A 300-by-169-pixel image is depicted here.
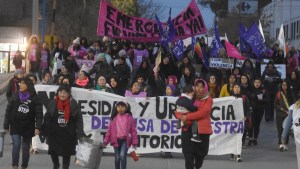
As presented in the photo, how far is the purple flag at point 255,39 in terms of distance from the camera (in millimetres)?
24219

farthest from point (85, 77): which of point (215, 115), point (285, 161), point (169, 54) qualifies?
point (169, 54)

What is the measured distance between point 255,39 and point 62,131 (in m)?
13.5

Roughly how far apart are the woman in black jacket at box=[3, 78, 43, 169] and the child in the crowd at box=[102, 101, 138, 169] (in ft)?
3.49

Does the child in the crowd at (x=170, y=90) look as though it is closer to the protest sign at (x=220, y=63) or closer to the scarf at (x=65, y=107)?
Answer: the scarf at (x=65, y=107)

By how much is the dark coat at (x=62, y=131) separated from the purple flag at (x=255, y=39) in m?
13.2

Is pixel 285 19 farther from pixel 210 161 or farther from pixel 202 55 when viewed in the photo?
pixel 210 161

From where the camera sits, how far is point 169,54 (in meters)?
23.0

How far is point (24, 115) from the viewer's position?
1230cm

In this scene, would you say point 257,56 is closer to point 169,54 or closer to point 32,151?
point 169,54

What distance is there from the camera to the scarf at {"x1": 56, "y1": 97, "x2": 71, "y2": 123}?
38.2ft

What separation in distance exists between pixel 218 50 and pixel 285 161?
9569 millimetres

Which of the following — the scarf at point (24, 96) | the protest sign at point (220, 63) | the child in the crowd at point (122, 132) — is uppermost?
the protest sign at point (220, 63)

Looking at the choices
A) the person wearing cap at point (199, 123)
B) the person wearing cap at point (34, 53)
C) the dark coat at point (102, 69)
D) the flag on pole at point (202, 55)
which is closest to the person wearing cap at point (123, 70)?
the dark coat at point (102, 69)

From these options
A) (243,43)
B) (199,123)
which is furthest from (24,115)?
(243,43)
